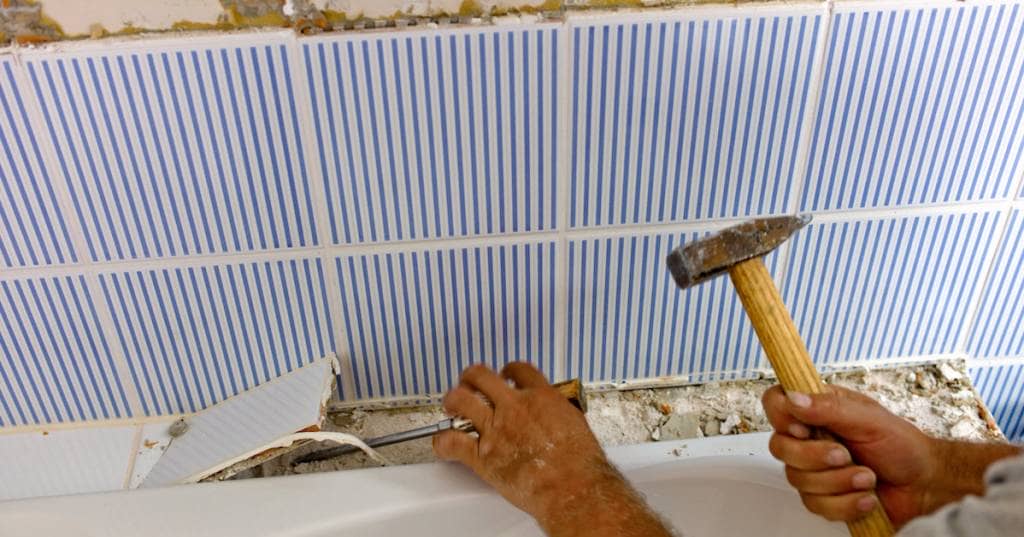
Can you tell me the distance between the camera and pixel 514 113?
0.77 meters

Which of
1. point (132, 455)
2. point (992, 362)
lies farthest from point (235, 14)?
point (992, 362)

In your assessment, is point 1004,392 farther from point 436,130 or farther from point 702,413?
point 436,130

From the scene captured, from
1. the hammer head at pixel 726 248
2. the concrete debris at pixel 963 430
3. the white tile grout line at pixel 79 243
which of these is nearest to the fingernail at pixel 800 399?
the hammer head at pixel 726 248

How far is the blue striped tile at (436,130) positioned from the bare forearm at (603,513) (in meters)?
0.28

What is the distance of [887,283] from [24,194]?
956 mm

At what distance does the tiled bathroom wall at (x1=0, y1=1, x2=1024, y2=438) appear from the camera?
2.42 ft

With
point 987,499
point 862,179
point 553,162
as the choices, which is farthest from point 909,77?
point 987,499

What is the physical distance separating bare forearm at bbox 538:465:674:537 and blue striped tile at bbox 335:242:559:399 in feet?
0.79

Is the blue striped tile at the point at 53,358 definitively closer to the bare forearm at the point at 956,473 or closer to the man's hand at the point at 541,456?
the man's hand at the point at 541,456

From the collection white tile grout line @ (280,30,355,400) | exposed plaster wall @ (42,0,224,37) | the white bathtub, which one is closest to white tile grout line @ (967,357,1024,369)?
the white bathtub

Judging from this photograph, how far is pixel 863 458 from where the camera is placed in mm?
714

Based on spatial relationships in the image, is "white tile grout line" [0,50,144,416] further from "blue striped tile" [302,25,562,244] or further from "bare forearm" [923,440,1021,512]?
"bare forearm" [923,440,1021,512]

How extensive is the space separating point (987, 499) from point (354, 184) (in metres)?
0.61

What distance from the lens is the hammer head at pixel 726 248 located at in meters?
0.69
